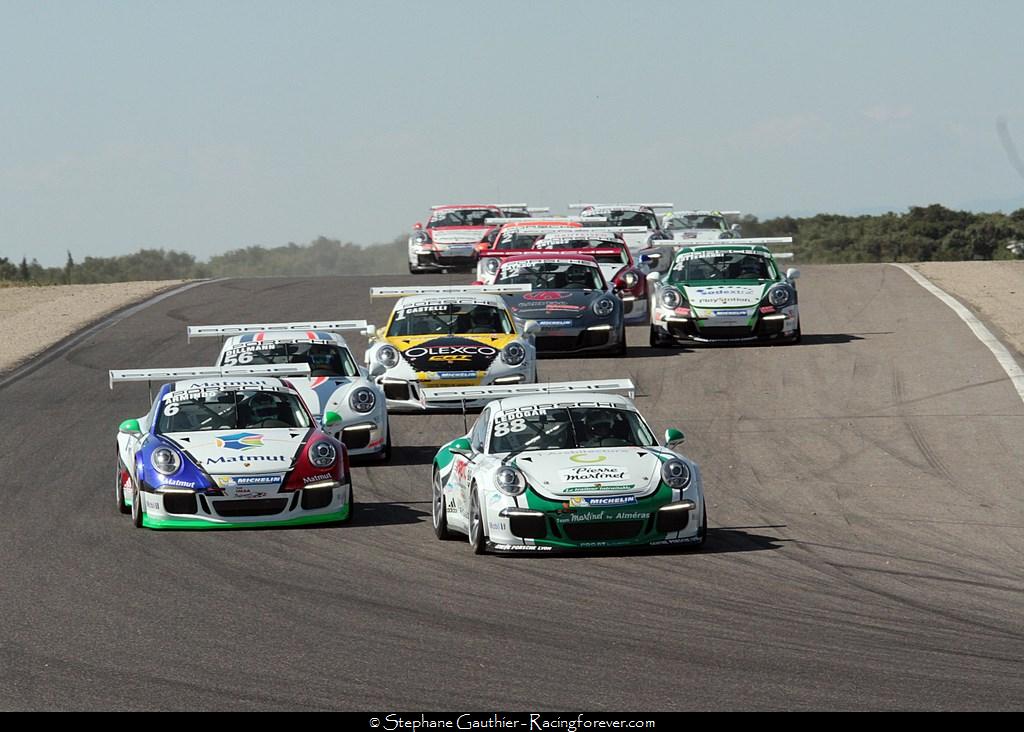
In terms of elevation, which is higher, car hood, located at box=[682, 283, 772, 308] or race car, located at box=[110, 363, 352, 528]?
car hood, located at box=[682, 283, 772, 308]

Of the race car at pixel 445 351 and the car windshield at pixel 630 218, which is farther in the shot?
the car windshield at pixel 630 218

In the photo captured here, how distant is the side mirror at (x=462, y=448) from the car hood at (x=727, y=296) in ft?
39.5

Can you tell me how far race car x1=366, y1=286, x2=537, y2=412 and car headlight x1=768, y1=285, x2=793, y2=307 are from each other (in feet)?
16.2

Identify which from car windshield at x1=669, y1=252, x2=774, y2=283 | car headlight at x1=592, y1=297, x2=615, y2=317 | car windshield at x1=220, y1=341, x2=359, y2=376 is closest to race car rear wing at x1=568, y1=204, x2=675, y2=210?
car windshield at x1=669, y1=252, x2=774, y2=283

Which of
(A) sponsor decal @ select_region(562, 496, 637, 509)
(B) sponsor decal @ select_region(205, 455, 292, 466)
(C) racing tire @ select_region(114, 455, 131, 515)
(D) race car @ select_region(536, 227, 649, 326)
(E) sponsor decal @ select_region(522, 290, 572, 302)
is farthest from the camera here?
(D) race car @ select_region(536, 227, 649, 326)

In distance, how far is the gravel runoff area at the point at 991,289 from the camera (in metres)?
27.9

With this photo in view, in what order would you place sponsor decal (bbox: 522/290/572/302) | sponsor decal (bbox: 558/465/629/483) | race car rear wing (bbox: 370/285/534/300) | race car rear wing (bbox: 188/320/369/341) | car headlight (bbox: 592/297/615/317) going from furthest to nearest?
sponsor decal (bbox: 522/290/572/302) < car headlight (bbox: 592/297/615/317) < race car rear wing (bbox: 370/285/534/300) < race car rear wing (bbox: 188/320/369/341) < sponsor decal (bbox: 558/465/629/483)

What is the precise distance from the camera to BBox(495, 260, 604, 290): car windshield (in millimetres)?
26250

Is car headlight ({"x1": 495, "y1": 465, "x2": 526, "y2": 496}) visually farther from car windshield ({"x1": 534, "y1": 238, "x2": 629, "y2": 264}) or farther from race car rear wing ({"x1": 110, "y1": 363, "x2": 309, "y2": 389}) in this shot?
car windshield ({"x1": 534, "y1": 238, "x2": 629, "y2": 264})

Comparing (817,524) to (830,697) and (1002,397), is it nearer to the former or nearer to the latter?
(830,697)

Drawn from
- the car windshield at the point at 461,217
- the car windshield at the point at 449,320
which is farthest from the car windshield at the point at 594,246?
the car windshield at the point at 461,217

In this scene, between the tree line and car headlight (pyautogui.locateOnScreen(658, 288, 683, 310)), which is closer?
car headlight (pyautogui.locateOnScreen(658, 288, 683, 310))

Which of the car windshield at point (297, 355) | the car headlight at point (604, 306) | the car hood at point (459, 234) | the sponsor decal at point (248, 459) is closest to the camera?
the sponsor decal at point (248, 459)

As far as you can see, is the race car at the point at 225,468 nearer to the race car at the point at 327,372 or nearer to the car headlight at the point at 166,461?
the car headlight at the point at 166,461
